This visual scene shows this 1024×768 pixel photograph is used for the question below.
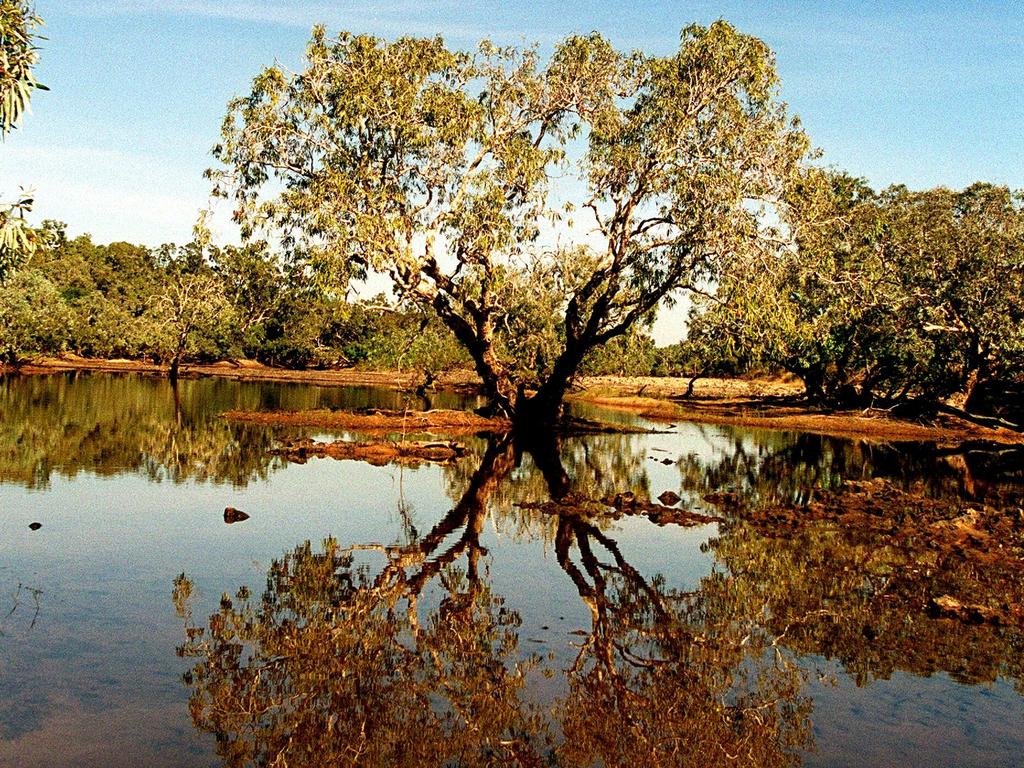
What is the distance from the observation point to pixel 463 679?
31.7 feet

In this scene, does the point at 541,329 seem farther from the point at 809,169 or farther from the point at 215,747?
the point at 215,747

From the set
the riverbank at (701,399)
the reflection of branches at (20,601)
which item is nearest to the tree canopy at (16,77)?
the reflection of branches at (20,601)

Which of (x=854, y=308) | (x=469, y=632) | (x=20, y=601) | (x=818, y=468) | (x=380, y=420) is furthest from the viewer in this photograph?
(x=854, y=308)

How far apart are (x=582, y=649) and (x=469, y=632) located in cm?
141

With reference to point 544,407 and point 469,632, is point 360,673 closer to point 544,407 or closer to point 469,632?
point 469,632

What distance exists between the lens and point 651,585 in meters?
13.9

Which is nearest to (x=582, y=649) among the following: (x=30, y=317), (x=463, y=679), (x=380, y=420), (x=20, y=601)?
(x=463, y=679)

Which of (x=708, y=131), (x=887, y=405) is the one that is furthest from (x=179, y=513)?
(x=887, y=405)

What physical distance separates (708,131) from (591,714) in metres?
30.1

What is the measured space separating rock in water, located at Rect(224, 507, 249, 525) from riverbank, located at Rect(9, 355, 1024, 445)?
74.4 feet

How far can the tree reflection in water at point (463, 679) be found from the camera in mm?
8117

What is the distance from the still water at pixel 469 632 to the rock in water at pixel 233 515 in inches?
16.6

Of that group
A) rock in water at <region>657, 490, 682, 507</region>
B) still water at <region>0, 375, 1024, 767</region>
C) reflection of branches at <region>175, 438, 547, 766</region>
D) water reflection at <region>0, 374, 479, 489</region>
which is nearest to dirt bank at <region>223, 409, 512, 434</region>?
water reflection at <region>0, 374, 479, 489</region>

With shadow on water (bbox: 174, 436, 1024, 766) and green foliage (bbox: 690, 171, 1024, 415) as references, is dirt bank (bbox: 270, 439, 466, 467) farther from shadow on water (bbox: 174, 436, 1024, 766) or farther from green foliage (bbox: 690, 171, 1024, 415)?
green foliage (bbox: 690, 171, 1024, 415)
